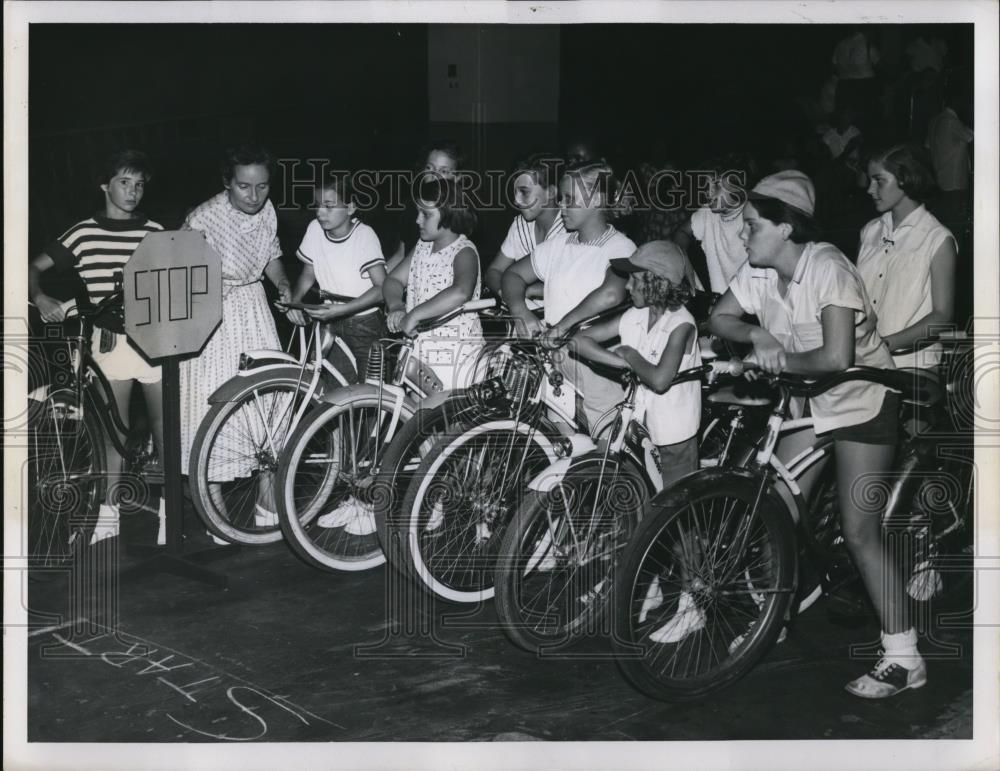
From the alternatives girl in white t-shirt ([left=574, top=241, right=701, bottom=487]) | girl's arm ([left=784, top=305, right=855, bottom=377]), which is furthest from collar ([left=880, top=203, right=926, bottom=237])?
girl in white t-shirt ([left=574, top=241, right=701, bottom=487])

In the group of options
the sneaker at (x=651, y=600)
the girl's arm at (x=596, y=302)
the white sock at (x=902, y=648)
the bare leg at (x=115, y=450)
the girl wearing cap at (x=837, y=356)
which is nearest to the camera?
the sneaker at (x=651, y=600)

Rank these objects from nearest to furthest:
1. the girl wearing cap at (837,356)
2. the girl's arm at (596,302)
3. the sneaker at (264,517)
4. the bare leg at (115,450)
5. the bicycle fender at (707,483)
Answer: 1. the bicycle fender at (707,483)
2. the girl wearing cap at (837,356)
3. the girl's arm at (596,302)
4. the bare leg at (115,450)
5. the sneaker at (264,517)

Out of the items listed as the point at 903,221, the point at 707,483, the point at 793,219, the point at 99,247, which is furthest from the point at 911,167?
the point at 99,247

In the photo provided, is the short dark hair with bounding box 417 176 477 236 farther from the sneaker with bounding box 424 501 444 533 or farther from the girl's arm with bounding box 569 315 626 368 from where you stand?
the sneaker with bounding box 424 501 444 533

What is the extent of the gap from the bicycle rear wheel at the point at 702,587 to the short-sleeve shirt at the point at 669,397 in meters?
0.39

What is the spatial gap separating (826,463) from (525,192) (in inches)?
60.1

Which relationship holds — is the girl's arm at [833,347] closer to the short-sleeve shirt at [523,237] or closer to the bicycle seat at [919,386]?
the bicycle seat at [919,386]

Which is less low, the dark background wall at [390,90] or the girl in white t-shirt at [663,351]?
the dark background wall at [390,90]

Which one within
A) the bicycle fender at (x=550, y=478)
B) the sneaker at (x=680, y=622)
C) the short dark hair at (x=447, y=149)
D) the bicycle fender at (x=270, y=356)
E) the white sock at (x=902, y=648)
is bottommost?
the white sock at (x=902, y=648)

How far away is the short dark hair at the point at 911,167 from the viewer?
5582mm

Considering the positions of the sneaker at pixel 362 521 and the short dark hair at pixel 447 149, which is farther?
the sneaker at pixel 362 521

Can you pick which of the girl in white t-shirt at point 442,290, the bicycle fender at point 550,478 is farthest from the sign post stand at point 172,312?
the bicycle fender at point 550,478

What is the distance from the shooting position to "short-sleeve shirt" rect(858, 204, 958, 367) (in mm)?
5625

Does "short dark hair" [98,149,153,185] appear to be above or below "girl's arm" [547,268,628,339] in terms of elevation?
above
